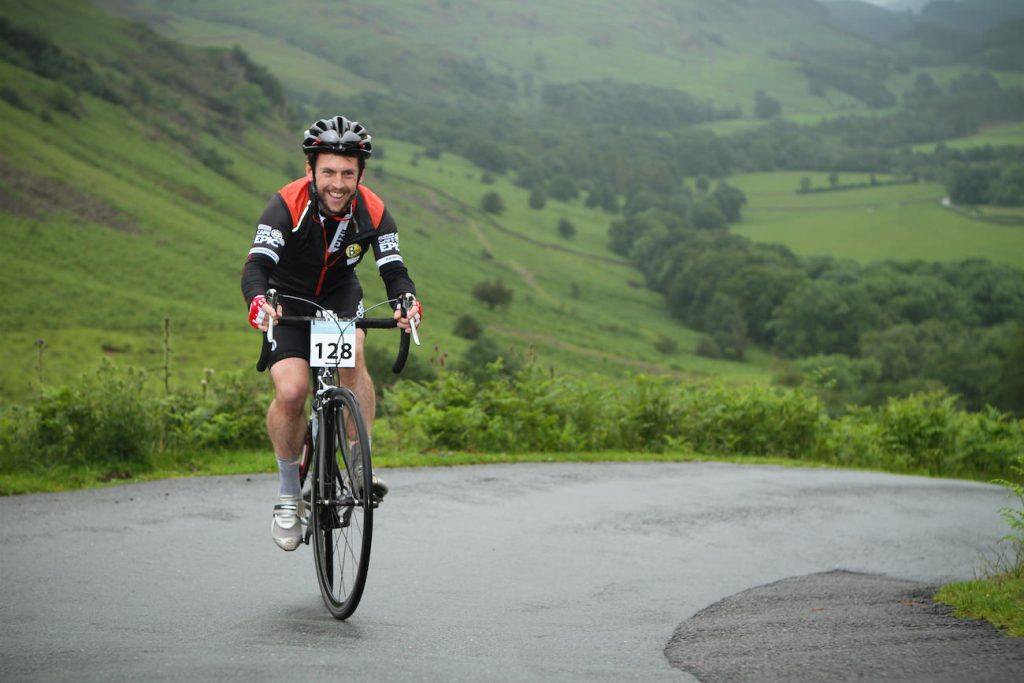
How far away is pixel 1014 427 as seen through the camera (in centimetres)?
1814

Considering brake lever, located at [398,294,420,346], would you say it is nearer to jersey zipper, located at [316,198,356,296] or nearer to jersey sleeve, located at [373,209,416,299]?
jersey sleeve, located at [373,209,416,299]

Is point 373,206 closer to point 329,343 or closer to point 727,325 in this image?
point 329,343

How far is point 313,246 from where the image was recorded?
21.3 feet

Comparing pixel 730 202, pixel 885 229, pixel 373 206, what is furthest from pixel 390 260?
pixel 730 202

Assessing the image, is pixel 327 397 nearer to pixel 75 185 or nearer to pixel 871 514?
pixel 871 514

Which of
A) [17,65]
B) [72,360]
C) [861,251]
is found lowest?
[72,360]

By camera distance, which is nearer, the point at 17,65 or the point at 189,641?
the point at 189,641

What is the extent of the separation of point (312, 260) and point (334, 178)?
1.86 feet

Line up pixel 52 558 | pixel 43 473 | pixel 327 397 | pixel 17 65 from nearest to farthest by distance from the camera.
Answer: pixel 327 397 → pixel 52 558 → pixel 43 473 → pixel 17 65

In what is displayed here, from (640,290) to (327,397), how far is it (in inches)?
5868

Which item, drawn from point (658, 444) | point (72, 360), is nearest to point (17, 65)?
point (72, 360)

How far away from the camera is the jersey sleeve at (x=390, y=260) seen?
6555 millimetres

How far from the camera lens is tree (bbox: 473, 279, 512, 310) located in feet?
427

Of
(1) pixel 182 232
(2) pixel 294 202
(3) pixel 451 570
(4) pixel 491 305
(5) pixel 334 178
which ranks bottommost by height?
(3) pixel 451 570
